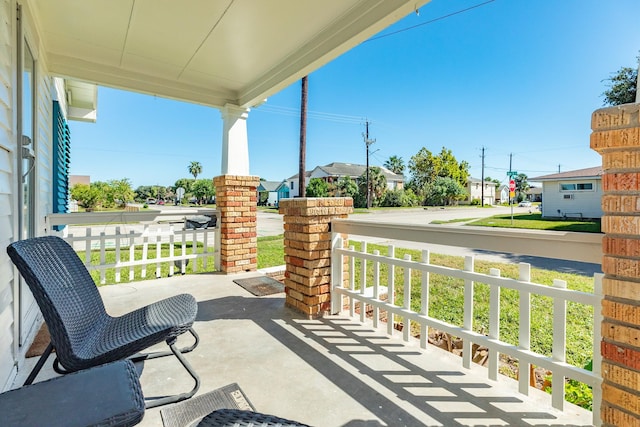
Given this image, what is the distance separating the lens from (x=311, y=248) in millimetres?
2961

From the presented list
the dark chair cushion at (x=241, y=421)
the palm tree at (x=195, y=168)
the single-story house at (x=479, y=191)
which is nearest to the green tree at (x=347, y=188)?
the single-story house at (x=479, y=191)

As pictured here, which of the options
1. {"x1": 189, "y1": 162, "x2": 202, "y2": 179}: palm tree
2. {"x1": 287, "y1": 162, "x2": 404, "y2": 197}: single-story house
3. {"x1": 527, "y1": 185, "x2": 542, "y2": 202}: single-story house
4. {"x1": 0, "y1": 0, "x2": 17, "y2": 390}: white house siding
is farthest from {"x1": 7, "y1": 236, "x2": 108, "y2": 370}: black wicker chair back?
{"x1": 189, "y1": 162, "x2": 202, "y2": 179}: palm tree

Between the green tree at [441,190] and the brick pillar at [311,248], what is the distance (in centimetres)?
3662

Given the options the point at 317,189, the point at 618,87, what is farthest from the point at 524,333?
the point at 317,189

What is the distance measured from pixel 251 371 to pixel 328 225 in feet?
4.90

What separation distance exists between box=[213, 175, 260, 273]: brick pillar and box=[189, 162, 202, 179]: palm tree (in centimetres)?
6334

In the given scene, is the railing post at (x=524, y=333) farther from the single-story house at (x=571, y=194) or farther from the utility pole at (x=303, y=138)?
the single-story house at (x=571, y=194)

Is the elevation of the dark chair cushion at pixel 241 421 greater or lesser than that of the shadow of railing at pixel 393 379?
greater

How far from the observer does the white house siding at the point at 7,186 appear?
171 centimetres

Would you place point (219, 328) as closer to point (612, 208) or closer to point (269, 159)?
point (612, 208)

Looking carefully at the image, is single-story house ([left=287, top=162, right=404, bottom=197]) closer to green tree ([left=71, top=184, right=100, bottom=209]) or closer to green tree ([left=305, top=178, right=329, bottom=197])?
green tree ([left=305, top=178, right=329, bottom=197])

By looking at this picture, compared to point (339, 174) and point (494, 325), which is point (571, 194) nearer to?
point (494, 325)

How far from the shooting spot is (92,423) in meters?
0.72

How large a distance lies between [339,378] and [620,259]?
1563 millimetres
